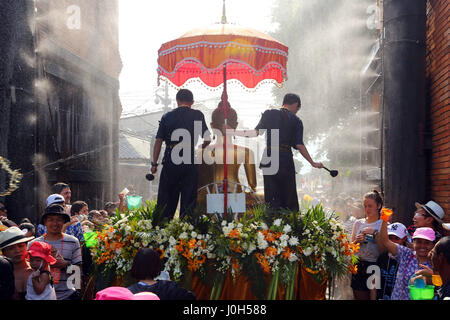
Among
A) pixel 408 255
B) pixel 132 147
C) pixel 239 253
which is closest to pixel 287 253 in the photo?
pixel 239 253

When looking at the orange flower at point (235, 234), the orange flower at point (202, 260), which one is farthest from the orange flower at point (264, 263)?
the orange flower at point (202, 260)

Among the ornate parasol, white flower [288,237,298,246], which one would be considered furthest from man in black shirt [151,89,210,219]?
white flower [288,237,298,246]

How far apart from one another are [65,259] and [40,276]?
994 millimetres

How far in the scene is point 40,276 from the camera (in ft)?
14.9

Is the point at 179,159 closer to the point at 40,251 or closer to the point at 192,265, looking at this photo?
the point at 192,265

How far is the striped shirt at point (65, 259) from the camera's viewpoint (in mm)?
5332

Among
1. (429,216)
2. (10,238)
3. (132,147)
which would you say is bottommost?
(10,238)

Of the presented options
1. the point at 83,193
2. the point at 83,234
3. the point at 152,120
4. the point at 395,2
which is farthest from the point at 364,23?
the point at 152,120

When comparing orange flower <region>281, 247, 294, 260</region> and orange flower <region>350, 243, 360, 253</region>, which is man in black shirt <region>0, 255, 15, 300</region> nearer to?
orange flower <region>281, 247, 294, 260</region>

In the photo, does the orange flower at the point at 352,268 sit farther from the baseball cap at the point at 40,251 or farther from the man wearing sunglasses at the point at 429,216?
the baseball cap at the point at 40,251

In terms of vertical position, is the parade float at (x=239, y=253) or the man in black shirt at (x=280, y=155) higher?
the man in black shirt at (x=280, y=155)

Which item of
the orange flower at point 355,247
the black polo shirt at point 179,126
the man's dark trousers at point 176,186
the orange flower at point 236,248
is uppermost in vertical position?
the black polo shirt at point 179,126

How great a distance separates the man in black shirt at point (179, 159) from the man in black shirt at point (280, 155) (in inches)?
36.8

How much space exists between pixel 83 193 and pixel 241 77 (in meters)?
5.76
